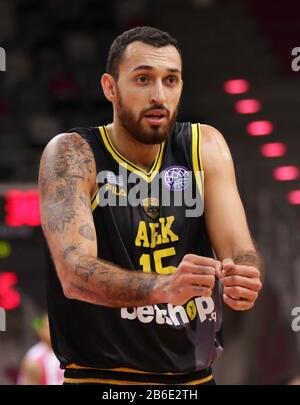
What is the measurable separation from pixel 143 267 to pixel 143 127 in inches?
18.4

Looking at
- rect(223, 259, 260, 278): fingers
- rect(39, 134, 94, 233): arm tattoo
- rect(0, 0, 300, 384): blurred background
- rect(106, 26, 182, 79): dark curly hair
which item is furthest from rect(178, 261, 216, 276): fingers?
rect(0, 0, 300, 384): blurred background

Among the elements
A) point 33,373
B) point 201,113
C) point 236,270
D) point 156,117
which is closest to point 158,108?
point 156,117

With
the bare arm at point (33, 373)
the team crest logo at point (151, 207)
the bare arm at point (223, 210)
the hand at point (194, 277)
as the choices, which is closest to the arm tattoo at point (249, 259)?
the bare arm at point (223, 210)

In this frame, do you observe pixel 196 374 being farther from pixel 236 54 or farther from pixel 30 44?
pixel 30 44

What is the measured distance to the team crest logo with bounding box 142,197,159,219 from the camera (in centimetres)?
328

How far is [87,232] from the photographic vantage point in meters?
3.04

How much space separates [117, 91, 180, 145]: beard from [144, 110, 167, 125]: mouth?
11mm

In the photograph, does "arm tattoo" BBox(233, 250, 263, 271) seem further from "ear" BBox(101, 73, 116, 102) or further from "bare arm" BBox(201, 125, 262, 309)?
"ear" BBox(101, 73, 116, 102)

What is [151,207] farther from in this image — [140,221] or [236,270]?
[236,270]

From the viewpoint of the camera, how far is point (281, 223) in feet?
23.2

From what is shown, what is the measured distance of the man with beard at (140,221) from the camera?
3.15 meters

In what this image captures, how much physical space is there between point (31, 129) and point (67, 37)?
1728 millimetres

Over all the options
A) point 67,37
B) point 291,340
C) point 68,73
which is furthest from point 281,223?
point 67,37

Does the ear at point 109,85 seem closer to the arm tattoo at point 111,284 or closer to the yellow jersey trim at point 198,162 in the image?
the yellow jersey trim at point 198,162
